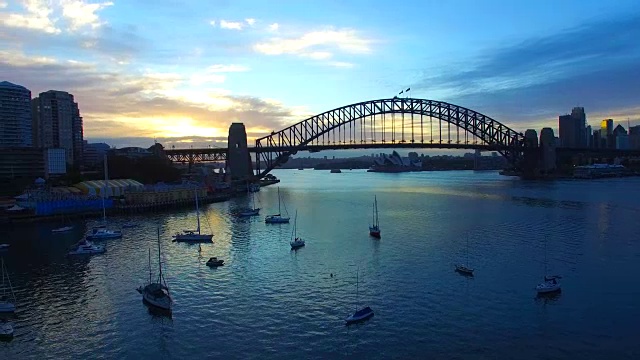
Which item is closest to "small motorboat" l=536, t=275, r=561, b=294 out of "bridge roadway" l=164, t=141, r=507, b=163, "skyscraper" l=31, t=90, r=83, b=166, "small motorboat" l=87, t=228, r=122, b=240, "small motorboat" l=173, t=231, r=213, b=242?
"small motorboat" l=173, t=231, r=213, b=242

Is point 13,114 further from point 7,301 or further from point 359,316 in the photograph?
point 359,316

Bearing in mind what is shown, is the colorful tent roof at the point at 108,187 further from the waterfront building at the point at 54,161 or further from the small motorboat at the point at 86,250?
the small motorboat at the point at 86,250

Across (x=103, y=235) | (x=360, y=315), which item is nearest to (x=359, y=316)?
(x=360, y=315)

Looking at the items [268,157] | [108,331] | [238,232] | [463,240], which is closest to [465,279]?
[463,240]

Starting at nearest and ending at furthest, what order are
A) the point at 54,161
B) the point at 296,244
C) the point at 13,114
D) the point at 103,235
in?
the point at 296,244 → the point at 103,235 → the point at 54,161 → the point at 13,114

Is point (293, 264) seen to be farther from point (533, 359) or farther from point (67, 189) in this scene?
point (67, 189)

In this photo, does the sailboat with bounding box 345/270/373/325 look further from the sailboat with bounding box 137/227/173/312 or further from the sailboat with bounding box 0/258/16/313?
the sailboat with bounding box 0/258/16/313

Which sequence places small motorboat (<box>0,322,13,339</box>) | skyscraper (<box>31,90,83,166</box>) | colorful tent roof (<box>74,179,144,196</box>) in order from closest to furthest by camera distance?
small motorboat (<box>0,322,13,339</box>) < colorful tent roof (<box>74,179,144,196</box>) < skyscraper (<box>31,90,83,166</box>)
